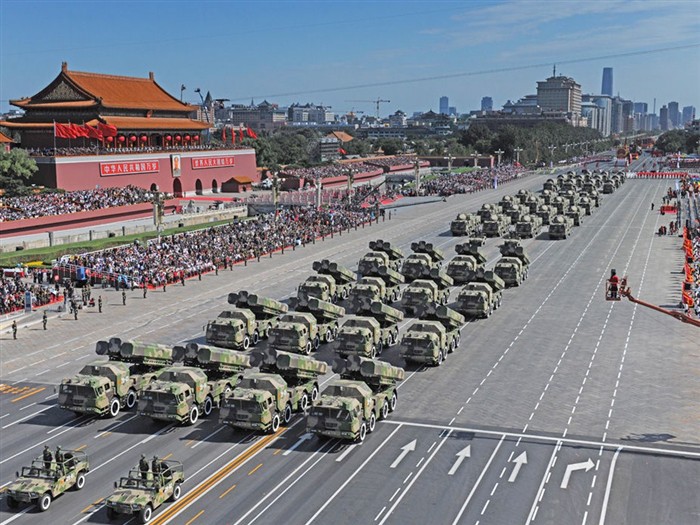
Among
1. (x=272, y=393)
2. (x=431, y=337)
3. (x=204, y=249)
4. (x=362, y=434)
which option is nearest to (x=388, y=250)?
(x=204, y=249)

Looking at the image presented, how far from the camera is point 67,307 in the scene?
187ft

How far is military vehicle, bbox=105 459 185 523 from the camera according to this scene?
85.0 ft

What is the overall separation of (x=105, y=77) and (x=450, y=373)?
90.1 m

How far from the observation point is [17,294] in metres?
57.0

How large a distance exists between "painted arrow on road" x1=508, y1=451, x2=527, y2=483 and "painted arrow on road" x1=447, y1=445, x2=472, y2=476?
179 cm

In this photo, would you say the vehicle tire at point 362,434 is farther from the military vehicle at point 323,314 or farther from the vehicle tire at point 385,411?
the military vehicle at point 323,314

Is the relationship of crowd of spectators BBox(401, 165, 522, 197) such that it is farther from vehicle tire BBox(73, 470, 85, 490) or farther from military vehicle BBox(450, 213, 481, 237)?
vehicle tire BBox(73, 470, 85, 490)

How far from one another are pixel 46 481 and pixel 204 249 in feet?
159

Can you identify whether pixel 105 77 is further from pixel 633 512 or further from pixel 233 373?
pixel 633 512

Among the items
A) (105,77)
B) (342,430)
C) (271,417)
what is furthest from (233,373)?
(105,77)

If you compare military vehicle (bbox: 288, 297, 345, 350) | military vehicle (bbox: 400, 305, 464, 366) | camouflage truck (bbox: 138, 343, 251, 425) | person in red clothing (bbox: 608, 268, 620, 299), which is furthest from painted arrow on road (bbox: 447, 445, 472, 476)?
military vehicle (bbox: 288, 297, 345, 350)

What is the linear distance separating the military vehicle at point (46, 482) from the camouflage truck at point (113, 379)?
6.38m

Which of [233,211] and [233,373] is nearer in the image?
[233,373]

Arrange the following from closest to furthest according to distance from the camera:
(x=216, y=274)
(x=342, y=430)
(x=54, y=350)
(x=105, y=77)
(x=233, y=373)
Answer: (x=342, y=430) < (x=233, y=373) < (x=54, y=350) < (x=216, y=274) < (x=105, y=77)
